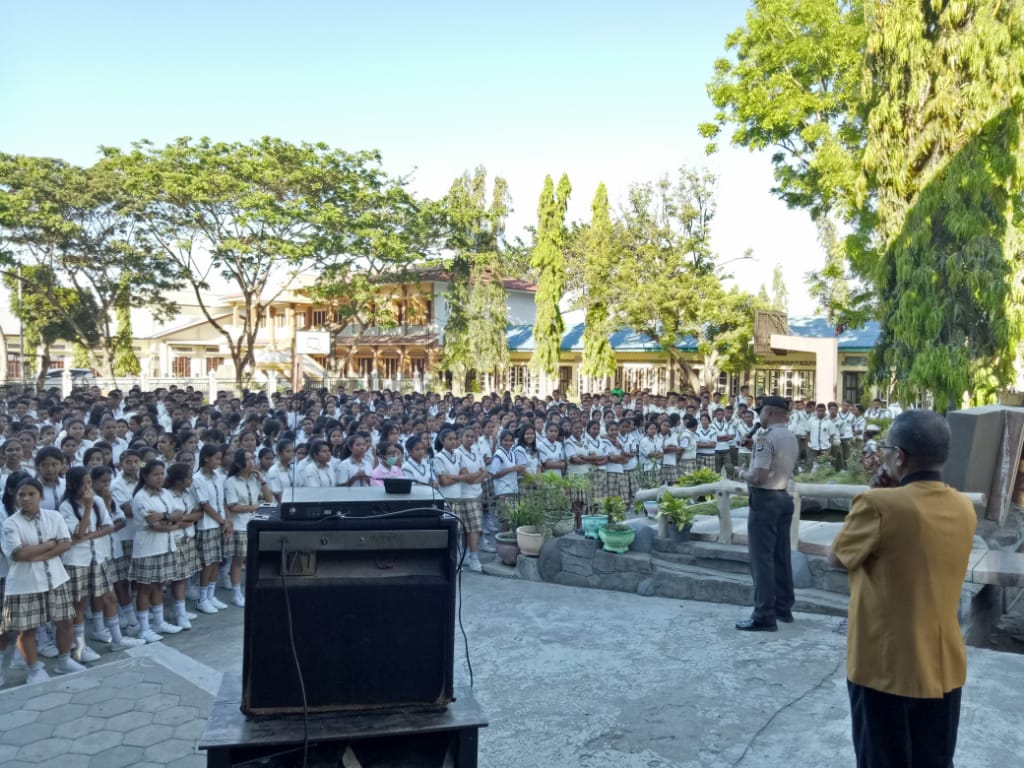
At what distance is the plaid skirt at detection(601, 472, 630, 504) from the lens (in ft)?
36.6

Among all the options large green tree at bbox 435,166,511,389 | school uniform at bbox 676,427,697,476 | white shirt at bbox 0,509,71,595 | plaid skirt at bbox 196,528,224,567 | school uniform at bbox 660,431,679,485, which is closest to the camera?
white shirt at bbox 0,509,71,595

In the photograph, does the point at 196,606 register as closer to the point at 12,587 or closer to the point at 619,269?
the point at 12,587

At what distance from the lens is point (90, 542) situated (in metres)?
5.81

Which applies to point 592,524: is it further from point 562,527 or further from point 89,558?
point 89,558

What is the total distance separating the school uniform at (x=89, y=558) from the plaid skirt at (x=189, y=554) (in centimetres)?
62

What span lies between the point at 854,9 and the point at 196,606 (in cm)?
1730

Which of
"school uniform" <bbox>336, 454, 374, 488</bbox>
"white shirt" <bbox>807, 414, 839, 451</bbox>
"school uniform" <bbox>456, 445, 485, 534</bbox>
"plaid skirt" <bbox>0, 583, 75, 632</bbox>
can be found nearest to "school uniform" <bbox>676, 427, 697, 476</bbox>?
"white shirt" <bbox>807, 414, 839, 451</bbox>

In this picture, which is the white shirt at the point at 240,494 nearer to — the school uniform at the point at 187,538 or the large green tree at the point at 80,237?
the school uniform at the point at 187,538

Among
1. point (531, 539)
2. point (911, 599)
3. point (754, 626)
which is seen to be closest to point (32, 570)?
point (531, 539)

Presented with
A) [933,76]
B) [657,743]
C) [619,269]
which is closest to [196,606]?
[657,743]

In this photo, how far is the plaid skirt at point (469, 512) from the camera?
8.49 metres

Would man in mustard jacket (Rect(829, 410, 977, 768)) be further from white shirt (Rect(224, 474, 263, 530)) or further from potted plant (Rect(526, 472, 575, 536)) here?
white shirt (Rect(224, 474, 263, 530))

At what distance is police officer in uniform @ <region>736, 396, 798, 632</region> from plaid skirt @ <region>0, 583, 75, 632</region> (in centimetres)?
471

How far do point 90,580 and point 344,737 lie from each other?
4105mm
